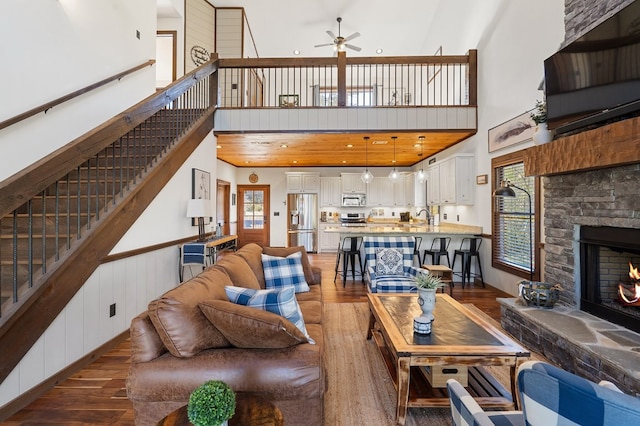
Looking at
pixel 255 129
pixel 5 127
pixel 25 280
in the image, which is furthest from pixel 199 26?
pixel 25 280

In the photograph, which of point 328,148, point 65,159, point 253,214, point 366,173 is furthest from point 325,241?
point 65,159

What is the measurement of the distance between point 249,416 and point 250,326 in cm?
43

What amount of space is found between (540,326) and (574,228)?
100cm

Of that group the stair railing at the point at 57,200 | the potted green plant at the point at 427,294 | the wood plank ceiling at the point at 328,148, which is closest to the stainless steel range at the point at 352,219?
the wood plank ceiling at the point at 328,148

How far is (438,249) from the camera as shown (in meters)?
5.51

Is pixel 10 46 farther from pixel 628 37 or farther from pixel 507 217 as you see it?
pixel 507 217

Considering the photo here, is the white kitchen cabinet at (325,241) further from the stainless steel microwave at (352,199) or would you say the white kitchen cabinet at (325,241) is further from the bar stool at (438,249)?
the bar stool at (438,249)

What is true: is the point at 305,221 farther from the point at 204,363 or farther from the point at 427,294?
the point at 204,363

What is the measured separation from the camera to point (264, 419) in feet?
3.84

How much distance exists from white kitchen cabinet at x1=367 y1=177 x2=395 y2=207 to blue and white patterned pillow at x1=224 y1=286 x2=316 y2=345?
7605 mm

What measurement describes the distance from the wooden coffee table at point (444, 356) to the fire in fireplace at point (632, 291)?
123cm

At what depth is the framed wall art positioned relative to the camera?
4.03 metres

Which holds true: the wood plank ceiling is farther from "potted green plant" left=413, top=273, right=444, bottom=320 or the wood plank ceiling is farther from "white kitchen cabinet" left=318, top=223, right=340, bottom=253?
"potted green plant" left=413, top=273, right=444, bottom=320

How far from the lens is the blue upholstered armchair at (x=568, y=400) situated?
0.67 meters
